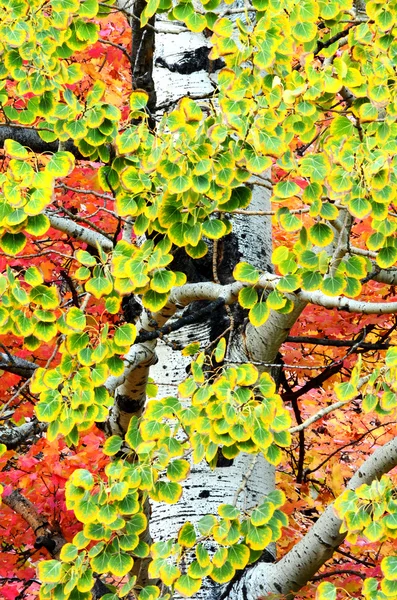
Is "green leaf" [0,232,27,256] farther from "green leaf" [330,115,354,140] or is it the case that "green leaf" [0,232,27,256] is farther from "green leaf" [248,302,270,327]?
"green leaf" [330,115,354,140]

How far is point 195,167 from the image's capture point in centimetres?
242

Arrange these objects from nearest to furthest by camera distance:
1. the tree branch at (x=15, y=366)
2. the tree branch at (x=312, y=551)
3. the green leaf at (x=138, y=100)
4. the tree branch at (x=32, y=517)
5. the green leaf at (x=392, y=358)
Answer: the green leaf at (x=392, y=358)
the green leaf at (x=138, y=100)
the tree branch at (x=312, y=551)
the tree branch at (x=15, y=366)
the tree branch at (x=32, y=517)

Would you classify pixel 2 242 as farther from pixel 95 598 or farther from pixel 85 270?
pixel 95 598

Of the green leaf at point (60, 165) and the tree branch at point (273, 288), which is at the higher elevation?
the green leaf at point (60, 165)

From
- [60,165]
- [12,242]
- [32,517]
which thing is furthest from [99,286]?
[32,517]

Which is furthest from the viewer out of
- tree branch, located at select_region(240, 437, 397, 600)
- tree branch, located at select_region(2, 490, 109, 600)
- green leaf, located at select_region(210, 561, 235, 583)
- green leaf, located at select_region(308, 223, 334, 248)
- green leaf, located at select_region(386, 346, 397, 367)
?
tree branch, located at select_region(2, 490, 109, 600)

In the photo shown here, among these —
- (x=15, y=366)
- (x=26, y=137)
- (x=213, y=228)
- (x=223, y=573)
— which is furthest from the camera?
(x=26, y=137)

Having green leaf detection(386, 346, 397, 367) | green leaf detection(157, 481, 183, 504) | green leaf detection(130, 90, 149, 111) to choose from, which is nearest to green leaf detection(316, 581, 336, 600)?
green leaf detection(157, 481, 183, 504)

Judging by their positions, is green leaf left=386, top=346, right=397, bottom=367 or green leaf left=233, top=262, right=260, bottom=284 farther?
green leaf left=233, top=262, right=260, bottom=284

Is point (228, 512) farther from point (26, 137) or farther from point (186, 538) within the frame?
point (26, 137)

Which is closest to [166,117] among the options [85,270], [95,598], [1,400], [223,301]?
[85,270]

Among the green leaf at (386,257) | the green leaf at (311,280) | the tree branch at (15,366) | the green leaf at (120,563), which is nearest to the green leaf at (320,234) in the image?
the green leaf at (311,280)

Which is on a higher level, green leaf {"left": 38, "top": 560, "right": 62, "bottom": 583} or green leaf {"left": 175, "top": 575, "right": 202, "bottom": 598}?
green leaf {"left": 175, "top": 575, "right": 202, "bottom": 598}

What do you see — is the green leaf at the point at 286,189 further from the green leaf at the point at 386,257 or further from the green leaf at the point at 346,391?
the green leaf at the point at 346,391
